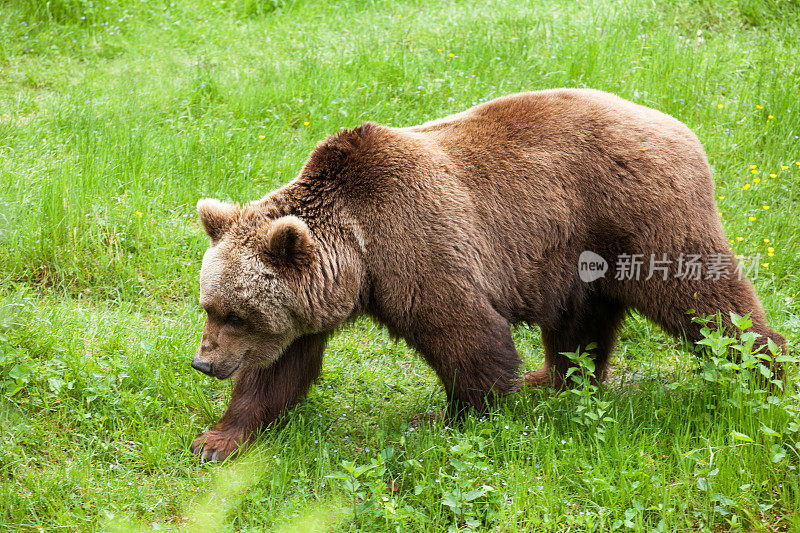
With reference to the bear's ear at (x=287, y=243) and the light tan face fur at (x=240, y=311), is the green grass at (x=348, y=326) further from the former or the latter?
the bear's ear at (x=287, y=243)

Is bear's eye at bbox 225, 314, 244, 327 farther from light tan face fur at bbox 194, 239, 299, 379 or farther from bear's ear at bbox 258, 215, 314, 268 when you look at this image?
bear's ear at bbox 258, 215, 314, 268

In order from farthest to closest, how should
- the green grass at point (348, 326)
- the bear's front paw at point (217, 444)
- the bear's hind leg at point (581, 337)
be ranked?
the bear's hind leg at point (581, 337), the bear's front paw at point (217, 444), the green grass at point (348, 326)

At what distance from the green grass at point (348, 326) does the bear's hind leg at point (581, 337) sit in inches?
9.7

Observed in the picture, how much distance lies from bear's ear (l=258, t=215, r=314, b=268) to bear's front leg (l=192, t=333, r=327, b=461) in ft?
2.10

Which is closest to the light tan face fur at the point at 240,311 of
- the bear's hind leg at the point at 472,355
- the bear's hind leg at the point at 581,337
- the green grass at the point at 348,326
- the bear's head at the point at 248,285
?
the bear's head at the point at 248,285

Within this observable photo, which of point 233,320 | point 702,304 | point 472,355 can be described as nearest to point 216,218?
point 233,320

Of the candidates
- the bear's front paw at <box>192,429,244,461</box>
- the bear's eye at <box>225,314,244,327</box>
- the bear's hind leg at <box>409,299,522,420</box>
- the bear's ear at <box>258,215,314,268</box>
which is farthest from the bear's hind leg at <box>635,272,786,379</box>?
the bear's front paw at <box>192,429,244,461</box>

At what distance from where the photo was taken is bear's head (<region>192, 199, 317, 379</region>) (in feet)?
13.9

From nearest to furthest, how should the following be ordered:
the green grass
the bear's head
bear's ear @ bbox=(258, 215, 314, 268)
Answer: the green grass < bear's ear @ bbox=(258, 215, 314, 268) < the bear's head

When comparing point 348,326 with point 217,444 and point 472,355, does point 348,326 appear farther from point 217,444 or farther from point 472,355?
point 217,444

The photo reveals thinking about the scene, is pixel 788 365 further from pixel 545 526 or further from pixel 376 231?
pixel 376 231

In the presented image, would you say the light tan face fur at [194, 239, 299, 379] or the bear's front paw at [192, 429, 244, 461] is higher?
the light tan face fur at [194, 239, 299, 379]

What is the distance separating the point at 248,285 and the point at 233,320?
0.26 meters

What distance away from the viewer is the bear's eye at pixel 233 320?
436 centimetres
